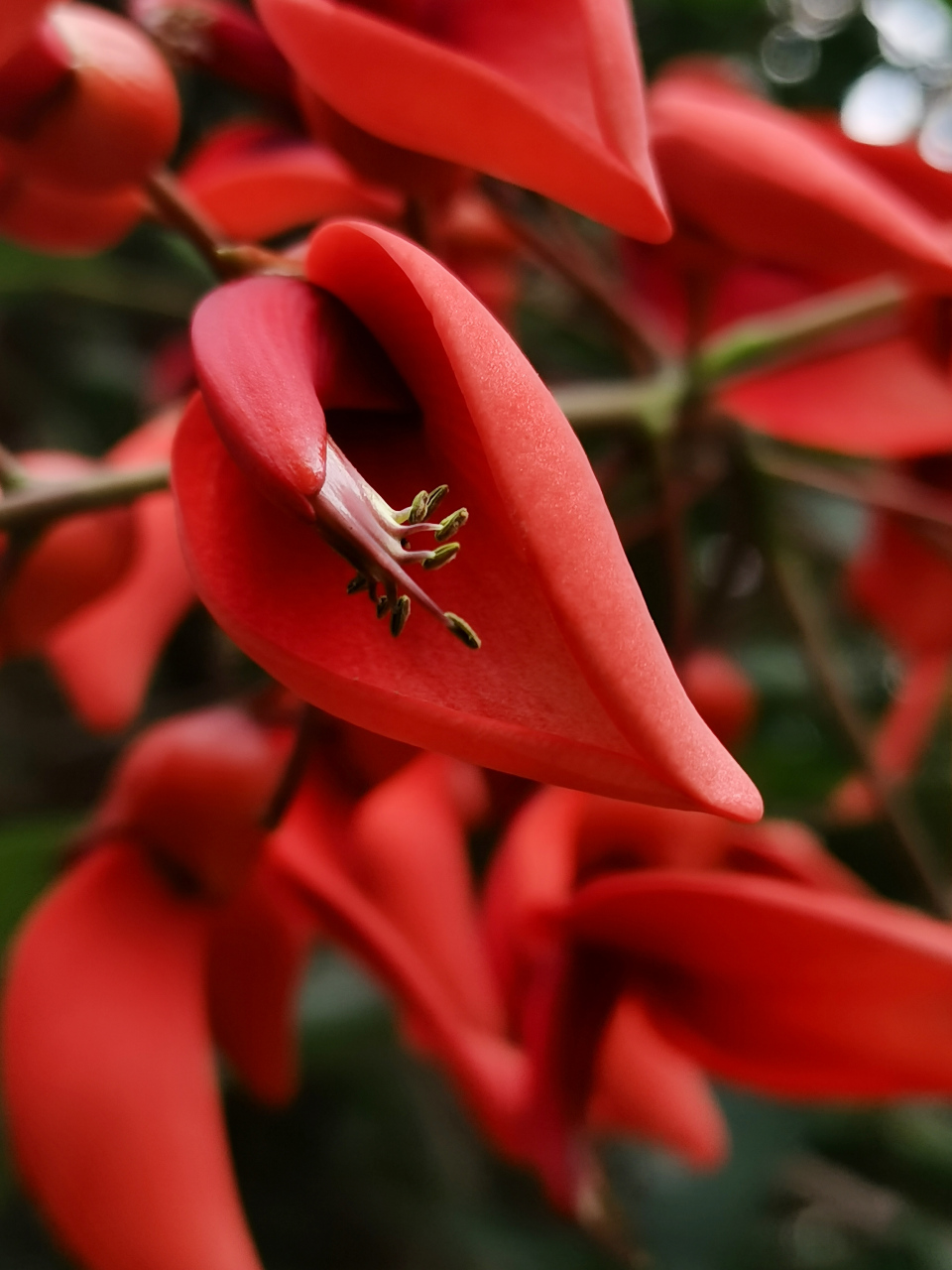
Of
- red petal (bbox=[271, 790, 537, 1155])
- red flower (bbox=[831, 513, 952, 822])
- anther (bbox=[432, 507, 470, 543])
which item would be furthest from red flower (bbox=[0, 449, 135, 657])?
red flower (bbox=[831, 513, 952, 822])

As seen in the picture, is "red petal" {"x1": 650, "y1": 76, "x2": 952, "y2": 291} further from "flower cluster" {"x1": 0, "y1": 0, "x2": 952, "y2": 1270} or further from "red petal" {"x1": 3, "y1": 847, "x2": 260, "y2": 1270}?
"red petal" {"x1": 3, "y1": 847, "x2": 260, "y2": 1270}

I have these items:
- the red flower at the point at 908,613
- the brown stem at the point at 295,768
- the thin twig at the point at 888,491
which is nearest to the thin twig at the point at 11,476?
the brown stem at the point at 295,768

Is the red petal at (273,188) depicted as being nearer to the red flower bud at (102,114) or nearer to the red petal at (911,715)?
the red flower bud at (102,114)

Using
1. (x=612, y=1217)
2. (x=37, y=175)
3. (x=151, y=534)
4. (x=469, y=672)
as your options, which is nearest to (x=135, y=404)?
(x=151, y=534)

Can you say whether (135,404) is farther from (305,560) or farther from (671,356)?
(305,560)

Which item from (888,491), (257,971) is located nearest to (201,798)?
(257,971)
